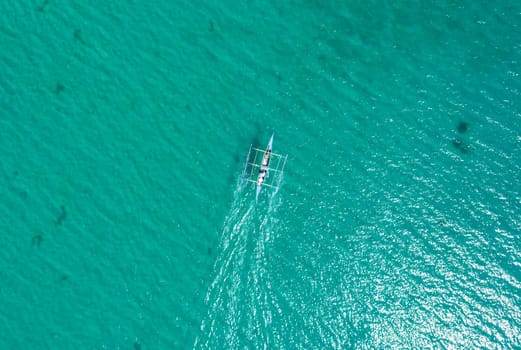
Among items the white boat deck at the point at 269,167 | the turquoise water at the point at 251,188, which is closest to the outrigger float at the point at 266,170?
the white boat deck at the point at 269,167

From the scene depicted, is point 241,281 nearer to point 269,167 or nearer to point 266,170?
point 266,170

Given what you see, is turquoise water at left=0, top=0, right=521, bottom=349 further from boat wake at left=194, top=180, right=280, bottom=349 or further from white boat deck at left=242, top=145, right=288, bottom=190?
white boat deck at left=242, top=145, right=288, bottom=190

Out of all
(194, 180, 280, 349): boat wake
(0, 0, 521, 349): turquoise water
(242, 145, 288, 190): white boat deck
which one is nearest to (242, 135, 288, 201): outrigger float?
(242, 145, 288, 190): white boat deck

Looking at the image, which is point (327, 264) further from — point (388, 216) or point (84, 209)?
point (84, 209)

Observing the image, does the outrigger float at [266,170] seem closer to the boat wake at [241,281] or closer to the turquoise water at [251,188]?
the turquoise water at [251,188]

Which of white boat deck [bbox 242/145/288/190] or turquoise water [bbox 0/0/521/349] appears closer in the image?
turquoise water [bbox 0/0/521/349]
